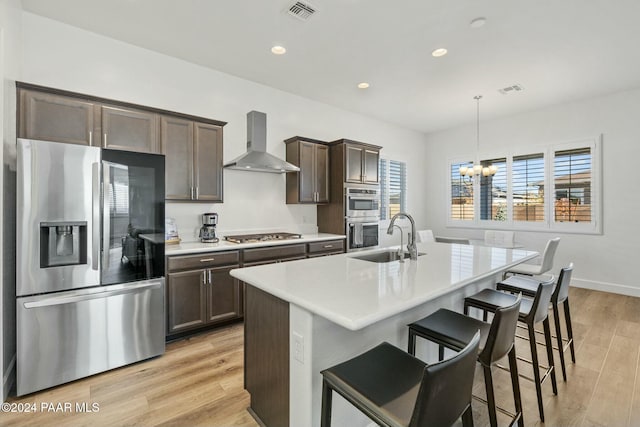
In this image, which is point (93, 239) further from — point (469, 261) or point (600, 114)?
point (600, 114)

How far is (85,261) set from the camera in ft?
7.32

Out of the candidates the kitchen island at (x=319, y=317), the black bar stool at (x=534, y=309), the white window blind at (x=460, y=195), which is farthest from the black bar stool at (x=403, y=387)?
the white window blind at (x=460, y=195)

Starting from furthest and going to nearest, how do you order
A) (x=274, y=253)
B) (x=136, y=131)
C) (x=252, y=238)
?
(x=252, y=238)
(x=274, y=253)
(x=136, y=131)

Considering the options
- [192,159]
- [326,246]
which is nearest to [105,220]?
[192,159]

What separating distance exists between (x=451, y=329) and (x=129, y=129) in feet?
10.4

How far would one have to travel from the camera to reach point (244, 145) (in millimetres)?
3994

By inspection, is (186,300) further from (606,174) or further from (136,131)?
(606,174)

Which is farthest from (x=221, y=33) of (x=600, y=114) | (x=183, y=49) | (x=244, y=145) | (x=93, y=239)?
(x=600, y=114)

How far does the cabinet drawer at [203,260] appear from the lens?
2822mm

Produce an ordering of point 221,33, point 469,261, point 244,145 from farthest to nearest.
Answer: point 244,145
point 221,33
point 469,261

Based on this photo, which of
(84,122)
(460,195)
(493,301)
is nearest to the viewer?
(493,301)

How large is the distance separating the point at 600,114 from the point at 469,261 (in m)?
4.53

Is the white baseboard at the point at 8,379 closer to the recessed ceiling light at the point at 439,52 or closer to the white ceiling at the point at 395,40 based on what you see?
the white ceiling at the point at 395,40

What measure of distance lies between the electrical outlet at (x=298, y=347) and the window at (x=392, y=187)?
4.68 m
